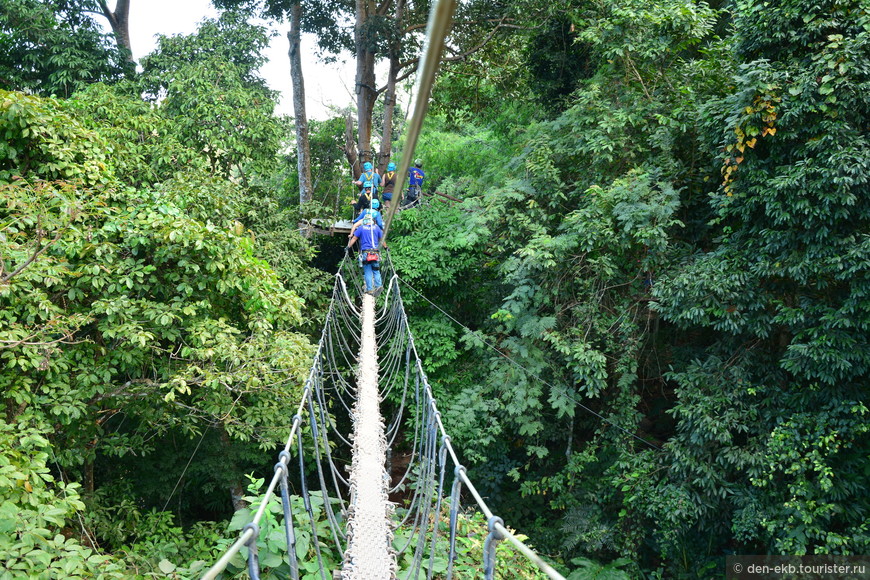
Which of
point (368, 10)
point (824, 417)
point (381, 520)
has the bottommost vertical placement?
point (381, 520)

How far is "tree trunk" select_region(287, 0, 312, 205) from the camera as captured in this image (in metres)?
8.09

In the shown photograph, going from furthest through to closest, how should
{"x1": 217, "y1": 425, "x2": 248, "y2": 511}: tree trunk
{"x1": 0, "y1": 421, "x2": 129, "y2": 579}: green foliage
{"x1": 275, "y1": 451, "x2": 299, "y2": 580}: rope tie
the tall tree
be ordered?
1. the tall tree
2. {"x1": 217, "y1": 425, "x2": 248, "y2": 511}: tree trunk
3. {"x1": 0, "y1": 421, "x2": 129, "y2": 579}: green foliage
4. {"x1": 275, "y1": 451, "x2": 299, "y2": 580}: rope tie

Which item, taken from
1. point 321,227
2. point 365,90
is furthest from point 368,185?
point 365,90

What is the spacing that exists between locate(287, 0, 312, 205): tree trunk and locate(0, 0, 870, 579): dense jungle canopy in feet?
2.52

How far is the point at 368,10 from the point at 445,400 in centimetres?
472

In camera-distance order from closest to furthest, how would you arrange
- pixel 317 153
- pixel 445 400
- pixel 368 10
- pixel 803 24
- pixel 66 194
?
pixel 66 194 < pixel 803 24 < pixel 445 400 < pixel 368 10 < pixel 317 153

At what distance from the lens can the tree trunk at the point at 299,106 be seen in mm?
8094

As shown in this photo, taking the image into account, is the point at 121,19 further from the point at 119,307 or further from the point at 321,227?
the point at 119,307

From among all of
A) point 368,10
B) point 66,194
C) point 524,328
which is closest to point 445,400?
point 524,328

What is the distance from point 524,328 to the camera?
17.5 feet

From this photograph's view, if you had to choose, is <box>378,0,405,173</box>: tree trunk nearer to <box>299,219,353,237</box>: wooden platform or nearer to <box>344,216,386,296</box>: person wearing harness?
<box>299,219,353,237</box>: wooden platform

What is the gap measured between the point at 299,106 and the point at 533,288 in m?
4.62

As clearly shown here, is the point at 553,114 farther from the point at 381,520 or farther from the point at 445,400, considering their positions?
the point at 381,520

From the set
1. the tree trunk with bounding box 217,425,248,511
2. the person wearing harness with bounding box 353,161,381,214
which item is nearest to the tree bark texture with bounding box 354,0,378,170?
the person wearing harness with bounding box 353,161,381,214
